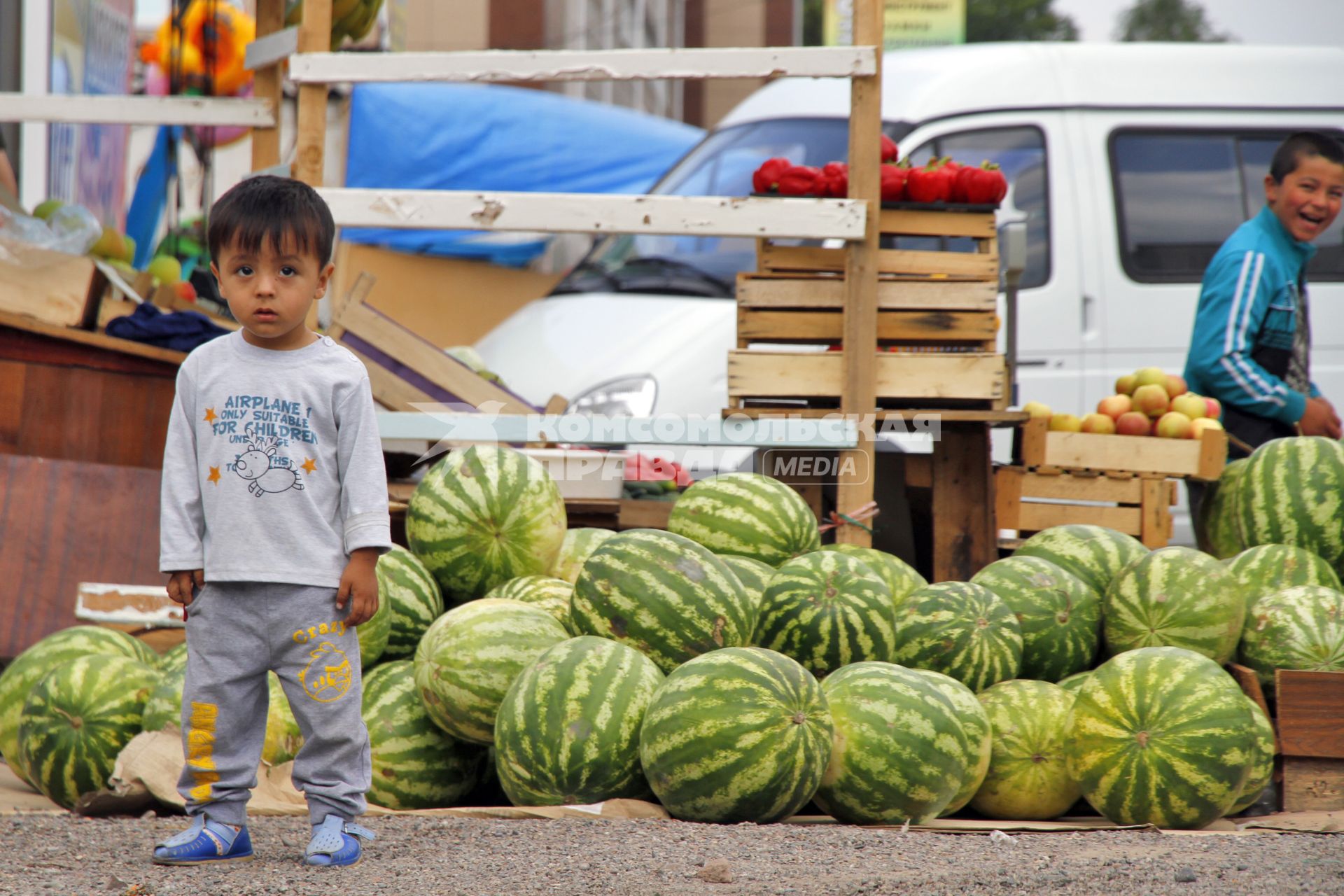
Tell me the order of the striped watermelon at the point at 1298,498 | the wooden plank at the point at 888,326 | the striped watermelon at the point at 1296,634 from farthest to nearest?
the wooden plank at the point at 888,326 < the striped watermelon at the point at 1298,498 < the striped watermelon at the point at 1296,634

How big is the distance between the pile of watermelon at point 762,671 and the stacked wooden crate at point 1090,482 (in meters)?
0.80

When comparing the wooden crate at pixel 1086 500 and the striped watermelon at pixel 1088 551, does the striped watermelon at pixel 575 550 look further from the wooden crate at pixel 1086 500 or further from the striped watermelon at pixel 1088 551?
the wooden crate at pixel 1086 500

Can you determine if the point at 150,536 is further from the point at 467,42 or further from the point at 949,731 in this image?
the point at 467,42

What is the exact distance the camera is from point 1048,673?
3.76 m

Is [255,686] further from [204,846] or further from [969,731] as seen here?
[969,731]

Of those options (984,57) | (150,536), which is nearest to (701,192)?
(984,57)

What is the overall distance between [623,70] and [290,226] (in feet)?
7.37

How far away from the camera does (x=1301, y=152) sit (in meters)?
5.42

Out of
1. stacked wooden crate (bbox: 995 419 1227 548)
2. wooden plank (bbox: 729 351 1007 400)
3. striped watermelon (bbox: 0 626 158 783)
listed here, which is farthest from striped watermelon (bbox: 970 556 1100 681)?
striped watermelon (bbox: 0 626 158 783)

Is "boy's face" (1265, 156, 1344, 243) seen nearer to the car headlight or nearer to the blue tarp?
the car headlight

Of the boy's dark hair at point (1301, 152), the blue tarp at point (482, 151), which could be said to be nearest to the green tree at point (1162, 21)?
the blue tarp at point (482, 151)

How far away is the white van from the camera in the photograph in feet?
23.8

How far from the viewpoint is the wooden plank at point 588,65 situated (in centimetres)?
455

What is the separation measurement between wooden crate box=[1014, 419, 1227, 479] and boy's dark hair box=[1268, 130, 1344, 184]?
123 centimetres
